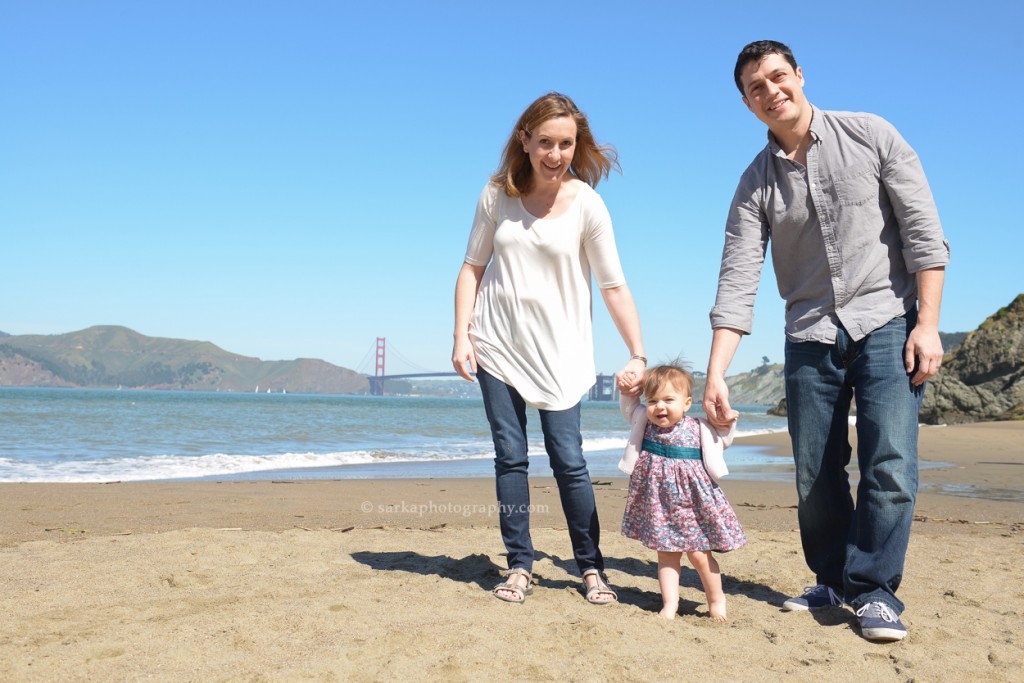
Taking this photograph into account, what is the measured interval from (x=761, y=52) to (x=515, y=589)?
1986 mm

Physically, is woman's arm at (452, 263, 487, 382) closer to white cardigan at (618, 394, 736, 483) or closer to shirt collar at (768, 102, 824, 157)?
white cardigan at (618, 394, 736, 483)

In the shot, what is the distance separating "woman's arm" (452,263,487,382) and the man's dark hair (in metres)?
1.21

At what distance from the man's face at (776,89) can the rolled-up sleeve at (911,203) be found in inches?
10.4

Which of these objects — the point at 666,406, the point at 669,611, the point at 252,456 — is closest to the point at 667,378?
the point at 666,406

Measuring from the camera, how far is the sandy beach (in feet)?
7.22

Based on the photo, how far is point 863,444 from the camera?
2631 mm

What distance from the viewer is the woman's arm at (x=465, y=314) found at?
3150mm

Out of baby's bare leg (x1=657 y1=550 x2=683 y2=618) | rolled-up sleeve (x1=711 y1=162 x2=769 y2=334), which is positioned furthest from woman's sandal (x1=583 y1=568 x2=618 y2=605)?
rolled-up sleeve (x1=711 y1=162 x2=769 y2=334)

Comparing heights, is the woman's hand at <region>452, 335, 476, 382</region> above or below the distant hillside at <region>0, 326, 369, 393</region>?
below

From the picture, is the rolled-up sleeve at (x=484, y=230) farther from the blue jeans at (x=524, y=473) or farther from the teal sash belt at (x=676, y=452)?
the teal sash belt at (x=676, y=452)

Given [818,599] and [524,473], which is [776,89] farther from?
[818,599]

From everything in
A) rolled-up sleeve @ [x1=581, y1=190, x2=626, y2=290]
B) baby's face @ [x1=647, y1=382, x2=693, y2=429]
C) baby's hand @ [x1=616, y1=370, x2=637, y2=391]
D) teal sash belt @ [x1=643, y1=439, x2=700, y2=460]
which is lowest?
teal sash belt @ [x1=643, y1=439, x2=700, y2=460]

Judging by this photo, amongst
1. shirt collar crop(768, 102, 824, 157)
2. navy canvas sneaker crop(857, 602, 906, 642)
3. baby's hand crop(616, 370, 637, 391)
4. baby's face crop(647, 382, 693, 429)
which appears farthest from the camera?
baby's hand crop(616, 370, 637, 391)

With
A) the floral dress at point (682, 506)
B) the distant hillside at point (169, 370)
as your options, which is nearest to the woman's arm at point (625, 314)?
the floral dress at point (682, 506)
